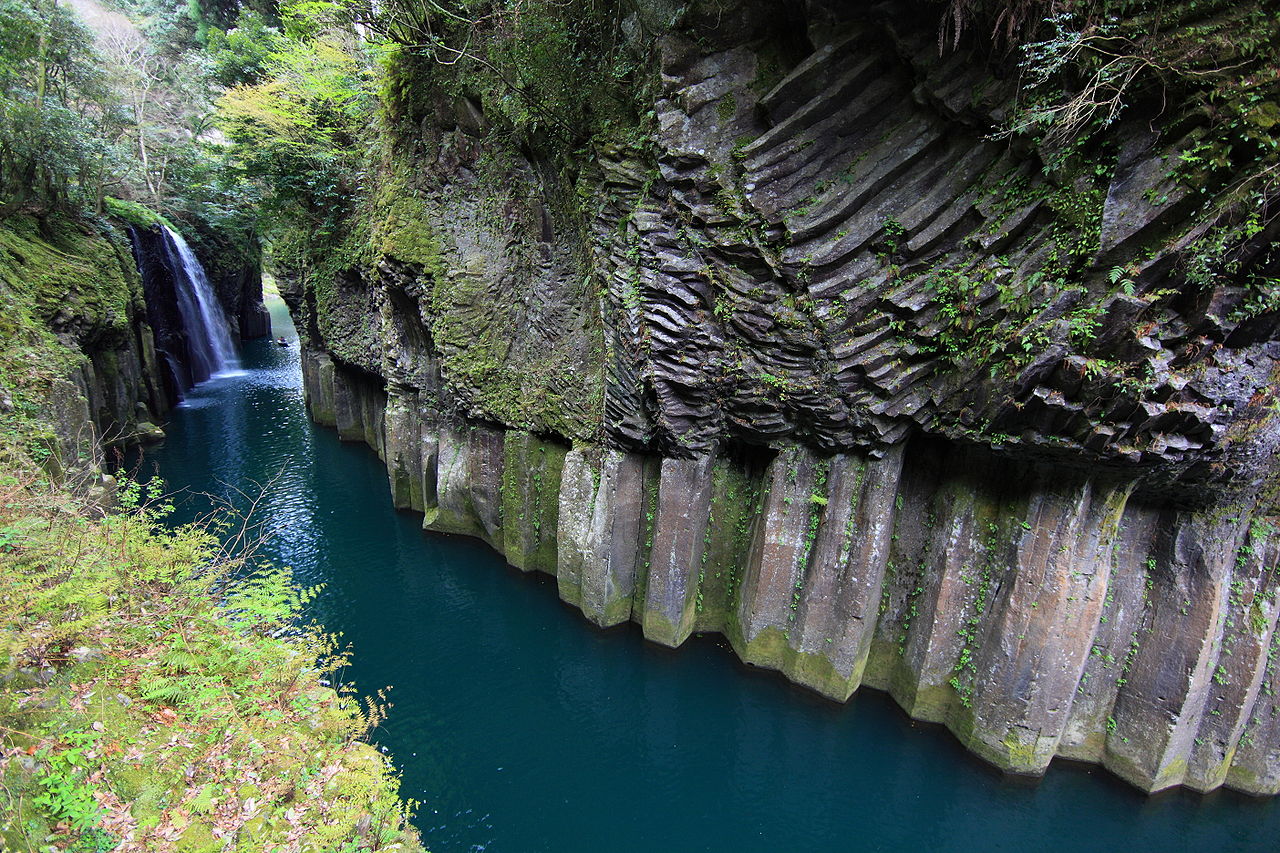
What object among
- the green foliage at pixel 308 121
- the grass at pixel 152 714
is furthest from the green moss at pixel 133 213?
the grass at pixel 152 714

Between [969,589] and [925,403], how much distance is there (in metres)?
2.89

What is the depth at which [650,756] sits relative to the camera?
9.26m

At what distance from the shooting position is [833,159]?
8625 mm

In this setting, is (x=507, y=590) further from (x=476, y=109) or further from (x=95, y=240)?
(x=95, y=240)

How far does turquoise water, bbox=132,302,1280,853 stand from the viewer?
805 centimetres

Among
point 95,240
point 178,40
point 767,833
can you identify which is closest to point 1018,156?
point 767,833

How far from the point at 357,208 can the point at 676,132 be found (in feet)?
43.9

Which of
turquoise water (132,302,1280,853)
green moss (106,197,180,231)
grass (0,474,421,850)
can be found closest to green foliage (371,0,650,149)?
grass (0,474,421,850)

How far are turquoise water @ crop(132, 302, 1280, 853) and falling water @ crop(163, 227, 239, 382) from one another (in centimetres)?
2220

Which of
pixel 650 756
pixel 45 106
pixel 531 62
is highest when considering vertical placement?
pixel 45 106

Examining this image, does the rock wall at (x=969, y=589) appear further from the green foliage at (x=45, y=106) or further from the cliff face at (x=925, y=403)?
the green foliage at (x=45, y=106)

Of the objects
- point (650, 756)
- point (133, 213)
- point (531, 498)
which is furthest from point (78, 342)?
point (650, 756)

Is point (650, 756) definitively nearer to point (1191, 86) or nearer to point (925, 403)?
point (925, 403)

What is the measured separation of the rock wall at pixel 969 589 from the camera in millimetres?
8164
